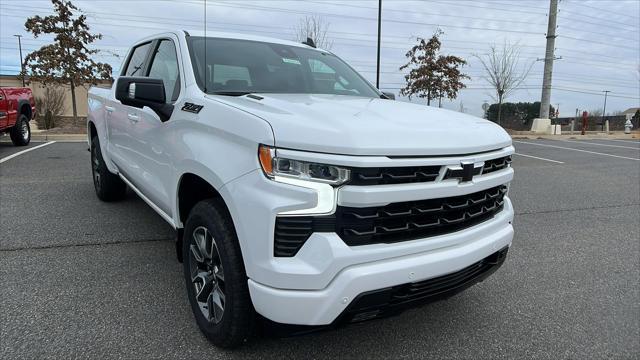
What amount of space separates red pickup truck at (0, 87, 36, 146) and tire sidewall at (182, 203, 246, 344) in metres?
9.31

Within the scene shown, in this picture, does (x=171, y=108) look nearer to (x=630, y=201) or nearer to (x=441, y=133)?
(x=441, y=133)

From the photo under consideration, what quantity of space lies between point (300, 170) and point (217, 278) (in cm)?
86

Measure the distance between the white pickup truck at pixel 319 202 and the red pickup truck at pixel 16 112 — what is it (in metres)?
8.63

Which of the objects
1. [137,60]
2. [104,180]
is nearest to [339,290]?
[137,60]

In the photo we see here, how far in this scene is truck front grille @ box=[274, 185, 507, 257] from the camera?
2.01 metres

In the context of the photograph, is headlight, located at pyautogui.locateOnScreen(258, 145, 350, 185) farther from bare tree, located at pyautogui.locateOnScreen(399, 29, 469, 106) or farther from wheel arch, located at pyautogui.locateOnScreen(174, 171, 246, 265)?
bare tree, located at pyautogui.locateOnScreen(399, 29, 469, 106)

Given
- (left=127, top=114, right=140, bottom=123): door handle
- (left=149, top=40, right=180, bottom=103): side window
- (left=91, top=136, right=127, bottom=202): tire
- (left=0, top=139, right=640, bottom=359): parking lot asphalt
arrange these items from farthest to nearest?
1. (left=91, top=136, right=127, bottom=202): tire
2. (left=127, top=114, right=140, bottom=123): door handle
3. (left=149, top=40, right=180, bottom=103): side window
4. (left=0, top=139, right=640, bottom=359): parking lot asphalt

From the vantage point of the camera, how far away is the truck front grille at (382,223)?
2.01 meters

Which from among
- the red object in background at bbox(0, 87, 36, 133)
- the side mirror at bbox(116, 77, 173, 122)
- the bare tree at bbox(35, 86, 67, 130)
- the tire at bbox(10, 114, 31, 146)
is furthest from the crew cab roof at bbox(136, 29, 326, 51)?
the bare tree at bbox(35, 86, 67, 130)

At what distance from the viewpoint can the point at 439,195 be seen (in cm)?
222

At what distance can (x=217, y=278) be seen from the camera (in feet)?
8.16

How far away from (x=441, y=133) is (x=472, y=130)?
328 mm

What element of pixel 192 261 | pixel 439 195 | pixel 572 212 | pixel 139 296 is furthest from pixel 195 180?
pixel 572 212

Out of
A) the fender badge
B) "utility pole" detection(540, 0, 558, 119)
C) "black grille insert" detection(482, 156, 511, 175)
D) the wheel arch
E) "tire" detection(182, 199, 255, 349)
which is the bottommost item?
"tire" detection(182, 199, 255, 349)
